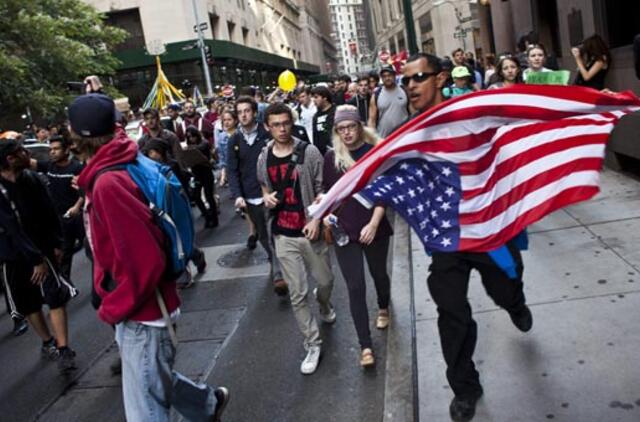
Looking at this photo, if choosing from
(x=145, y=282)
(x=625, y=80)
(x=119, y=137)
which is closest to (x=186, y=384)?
(x=145, y=282)

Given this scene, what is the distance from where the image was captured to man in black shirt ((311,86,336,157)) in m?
8.52

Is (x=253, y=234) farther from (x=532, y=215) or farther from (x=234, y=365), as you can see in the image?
(x=532, y=215)

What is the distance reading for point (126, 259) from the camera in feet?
9.68

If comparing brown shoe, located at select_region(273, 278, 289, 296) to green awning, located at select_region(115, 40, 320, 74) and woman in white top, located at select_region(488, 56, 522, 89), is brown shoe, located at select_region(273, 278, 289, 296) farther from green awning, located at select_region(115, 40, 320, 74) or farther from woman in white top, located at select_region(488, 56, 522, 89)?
green awning, located at select_region(115, 40, 320, 74)

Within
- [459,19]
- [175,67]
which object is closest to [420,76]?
[459,19]

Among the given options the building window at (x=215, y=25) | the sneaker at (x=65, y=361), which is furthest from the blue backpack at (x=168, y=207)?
the building window at (x=215, y=25)

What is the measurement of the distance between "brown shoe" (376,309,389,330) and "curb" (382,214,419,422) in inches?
1.8

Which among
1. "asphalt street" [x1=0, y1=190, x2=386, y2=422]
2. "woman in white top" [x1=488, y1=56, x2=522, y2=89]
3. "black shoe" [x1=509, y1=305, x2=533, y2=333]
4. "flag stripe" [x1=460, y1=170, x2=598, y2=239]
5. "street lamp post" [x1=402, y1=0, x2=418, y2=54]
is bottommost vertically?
"asphalt street" [x1=0, y1=190, x2=386, y2=422]

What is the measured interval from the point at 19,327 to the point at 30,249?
76.7 inches

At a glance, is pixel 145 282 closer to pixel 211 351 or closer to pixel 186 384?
pixel 186 384

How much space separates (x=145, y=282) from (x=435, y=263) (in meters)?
1.63

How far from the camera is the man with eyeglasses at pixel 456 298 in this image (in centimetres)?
356

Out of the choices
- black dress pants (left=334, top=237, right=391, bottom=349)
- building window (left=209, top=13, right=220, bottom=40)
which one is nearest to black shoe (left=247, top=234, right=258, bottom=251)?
black dress pants (left=334, top=237, right=391, bottom=349)

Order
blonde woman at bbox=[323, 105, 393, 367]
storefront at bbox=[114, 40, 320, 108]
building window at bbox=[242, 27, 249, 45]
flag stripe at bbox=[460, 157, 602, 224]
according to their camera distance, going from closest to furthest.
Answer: flag stripe at bbox=[460, 157, 602, 224]
blonde woman at bbox=[323, 105, 393, 367]
storefront at bbox=[114, 40, 320, 108]
building window at bbox=[242, 27, 249, 45]
